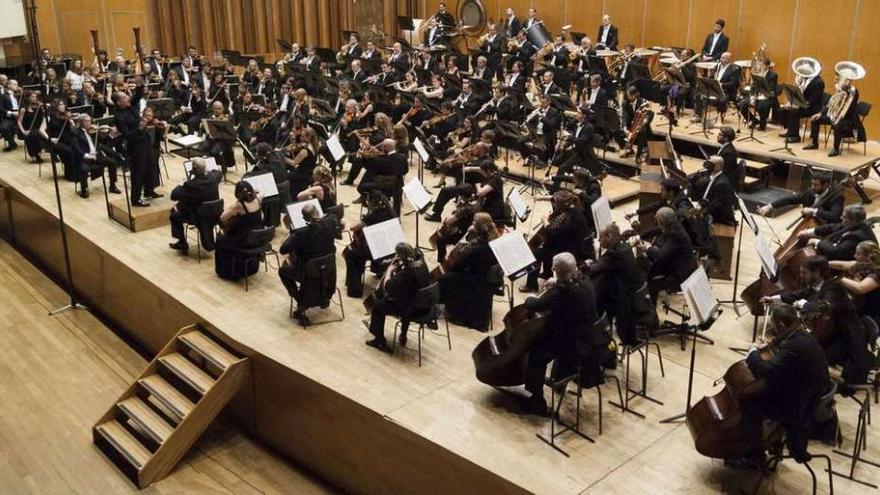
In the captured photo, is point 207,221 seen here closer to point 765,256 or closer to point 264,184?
point 264,184

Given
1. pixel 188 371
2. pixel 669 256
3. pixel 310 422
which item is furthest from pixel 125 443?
pixel 669 256

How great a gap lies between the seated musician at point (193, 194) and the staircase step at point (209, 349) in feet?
6.24

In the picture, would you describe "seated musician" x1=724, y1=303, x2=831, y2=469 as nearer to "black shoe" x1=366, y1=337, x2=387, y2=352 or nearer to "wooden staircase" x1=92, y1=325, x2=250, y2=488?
"black shoe" x1=366, y1=337, x2=387, y2=352

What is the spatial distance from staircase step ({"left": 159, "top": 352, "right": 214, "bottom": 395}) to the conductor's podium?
9.80 feet

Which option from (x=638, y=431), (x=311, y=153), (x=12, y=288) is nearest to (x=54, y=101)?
(x=12, y=288)

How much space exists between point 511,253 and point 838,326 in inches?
98.5

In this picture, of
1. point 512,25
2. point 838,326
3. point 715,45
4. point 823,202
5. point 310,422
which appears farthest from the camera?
point 512,25

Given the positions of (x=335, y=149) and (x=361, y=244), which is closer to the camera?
(x=361, y=244)

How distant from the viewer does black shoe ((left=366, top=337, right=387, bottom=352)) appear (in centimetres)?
757

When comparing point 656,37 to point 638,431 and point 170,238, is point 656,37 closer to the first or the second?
point 170,238

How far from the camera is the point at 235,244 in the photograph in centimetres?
888

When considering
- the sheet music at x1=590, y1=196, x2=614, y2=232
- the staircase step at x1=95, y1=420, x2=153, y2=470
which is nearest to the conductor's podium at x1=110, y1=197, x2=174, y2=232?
the staircase step at x1=95, y1=420, x2=153, y2=470

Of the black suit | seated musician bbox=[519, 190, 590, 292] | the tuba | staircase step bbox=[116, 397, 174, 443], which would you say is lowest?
staircase step bbox=[116, 397, 174, 443]

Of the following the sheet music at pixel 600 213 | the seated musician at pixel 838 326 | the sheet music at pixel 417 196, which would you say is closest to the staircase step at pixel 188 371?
the sheet music at pixel 417 196
